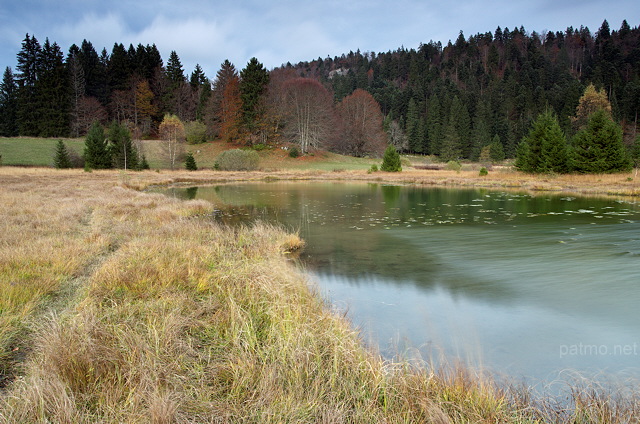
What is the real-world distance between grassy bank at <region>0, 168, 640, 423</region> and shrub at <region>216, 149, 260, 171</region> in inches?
1665

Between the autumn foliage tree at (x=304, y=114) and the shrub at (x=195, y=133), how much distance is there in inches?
510

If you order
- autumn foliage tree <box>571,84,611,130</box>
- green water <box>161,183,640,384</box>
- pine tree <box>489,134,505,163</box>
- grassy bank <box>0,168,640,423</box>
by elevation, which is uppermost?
autumn foliage tree <box>571,84,611,130</box>

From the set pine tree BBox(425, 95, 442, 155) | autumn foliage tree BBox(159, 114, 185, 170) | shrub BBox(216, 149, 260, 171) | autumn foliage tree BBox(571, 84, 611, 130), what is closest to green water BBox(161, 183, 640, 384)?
shrub BBox(216, 149, 260, 171)

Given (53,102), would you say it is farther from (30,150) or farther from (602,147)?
(602,147)

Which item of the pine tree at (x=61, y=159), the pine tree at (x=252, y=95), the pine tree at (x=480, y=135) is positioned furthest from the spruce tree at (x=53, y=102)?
the pine tree at (x=480, y=135)

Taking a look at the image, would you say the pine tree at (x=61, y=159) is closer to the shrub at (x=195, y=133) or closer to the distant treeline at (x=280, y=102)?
the distant treeline at (x=280, y=102)

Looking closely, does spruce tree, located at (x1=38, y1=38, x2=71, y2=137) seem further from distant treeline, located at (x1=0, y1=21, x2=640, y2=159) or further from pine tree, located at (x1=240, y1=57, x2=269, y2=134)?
pine tree, located at (x1=240, y1=57, x2=269, y2=134)

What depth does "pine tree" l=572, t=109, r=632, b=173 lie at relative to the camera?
98.4 feet

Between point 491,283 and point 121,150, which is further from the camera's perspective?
point 121,150

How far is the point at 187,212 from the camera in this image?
1587 cm

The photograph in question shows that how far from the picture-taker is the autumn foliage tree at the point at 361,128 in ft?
221

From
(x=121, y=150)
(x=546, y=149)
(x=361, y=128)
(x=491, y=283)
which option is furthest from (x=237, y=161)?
(x=491, y=283)

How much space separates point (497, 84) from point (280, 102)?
59745 mm

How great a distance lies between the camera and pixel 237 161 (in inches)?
1919
